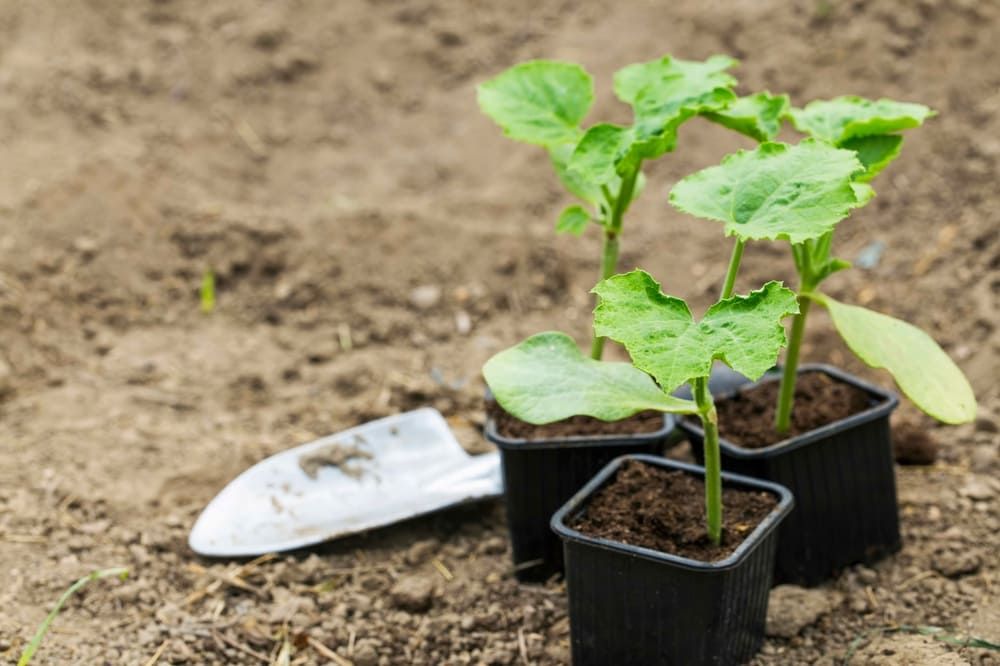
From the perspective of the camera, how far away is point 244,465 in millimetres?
2463

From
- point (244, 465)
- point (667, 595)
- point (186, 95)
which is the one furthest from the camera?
point (186, 95)

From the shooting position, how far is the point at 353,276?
3.22m

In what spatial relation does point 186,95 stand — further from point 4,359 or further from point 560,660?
point 560,660

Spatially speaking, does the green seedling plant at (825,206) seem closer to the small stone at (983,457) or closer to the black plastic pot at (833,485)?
the black plastic pot at (833,485)

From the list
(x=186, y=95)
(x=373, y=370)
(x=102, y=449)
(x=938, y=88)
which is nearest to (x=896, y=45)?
(x=938, y=88)

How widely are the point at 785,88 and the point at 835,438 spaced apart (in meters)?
2.06

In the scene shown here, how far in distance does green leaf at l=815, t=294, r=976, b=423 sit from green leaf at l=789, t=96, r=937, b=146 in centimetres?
28

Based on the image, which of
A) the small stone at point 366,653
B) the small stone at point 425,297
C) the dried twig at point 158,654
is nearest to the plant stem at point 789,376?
the small stone at point 366,653

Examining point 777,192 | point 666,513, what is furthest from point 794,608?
point 777,192

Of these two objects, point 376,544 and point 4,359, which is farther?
point 4,359

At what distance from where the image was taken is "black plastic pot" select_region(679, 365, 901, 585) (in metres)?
1.93

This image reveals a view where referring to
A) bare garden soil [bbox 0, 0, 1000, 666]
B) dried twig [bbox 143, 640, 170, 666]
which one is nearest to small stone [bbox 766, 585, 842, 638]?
bare garden soil [bbox 0, 0, 1000, 666]

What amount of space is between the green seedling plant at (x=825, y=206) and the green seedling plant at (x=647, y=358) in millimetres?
114

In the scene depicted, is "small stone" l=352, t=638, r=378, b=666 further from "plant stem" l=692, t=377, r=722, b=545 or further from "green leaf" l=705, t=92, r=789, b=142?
"green leaf" l=705, t=92, r=789, b=142
